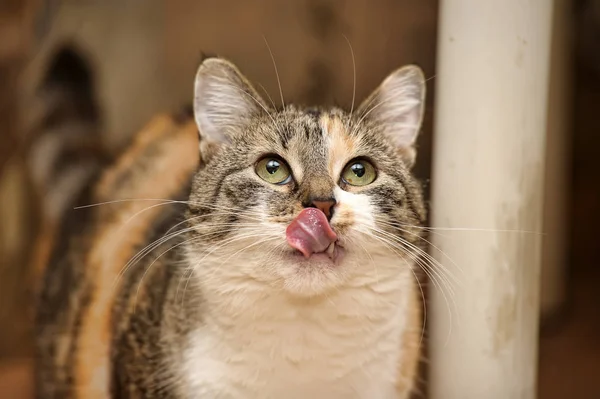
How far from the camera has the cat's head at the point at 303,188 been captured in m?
1.03

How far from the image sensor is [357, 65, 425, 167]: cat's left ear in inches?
46.3

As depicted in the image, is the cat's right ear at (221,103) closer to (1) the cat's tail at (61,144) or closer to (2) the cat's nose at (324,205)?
(2) the cat's nose at (324,205)

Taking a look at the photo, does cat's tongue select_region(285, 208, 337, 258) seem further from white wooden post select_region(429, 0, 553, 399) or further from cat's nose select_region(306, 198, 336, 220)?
white wooden post select_region(429, 0, 553, 399)

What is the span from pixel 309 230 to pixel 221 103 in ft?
1.05

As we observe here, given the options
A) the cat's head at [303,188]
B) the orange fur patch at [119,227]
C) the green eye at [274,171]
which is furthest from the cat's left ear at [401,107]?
the orange fur patch at [119,227]

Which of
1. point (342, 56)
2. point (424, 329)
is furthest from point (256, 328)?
point (342, 56)

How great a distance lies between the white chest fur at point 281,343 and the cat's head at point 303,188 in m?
0.04

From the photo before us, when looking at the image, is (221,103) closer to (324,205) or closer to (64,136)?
(324,205)

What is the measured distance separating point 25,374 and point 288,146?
3.40ft

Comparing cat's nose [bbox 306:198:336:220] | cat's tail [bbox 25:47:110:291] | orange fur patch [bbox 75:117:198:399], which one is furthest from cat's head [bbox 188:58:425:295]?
cat's tail [bbox 25:47:110:291]

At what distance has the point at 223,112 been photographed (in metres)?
1.17

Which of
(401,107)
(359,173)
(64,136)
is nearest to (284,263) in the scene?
(359,173)

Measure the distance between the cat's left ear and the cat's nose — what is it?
0.84ft

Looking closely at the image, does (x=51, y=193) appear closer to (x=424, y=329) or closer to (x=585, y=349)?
(x=424, y=329)
